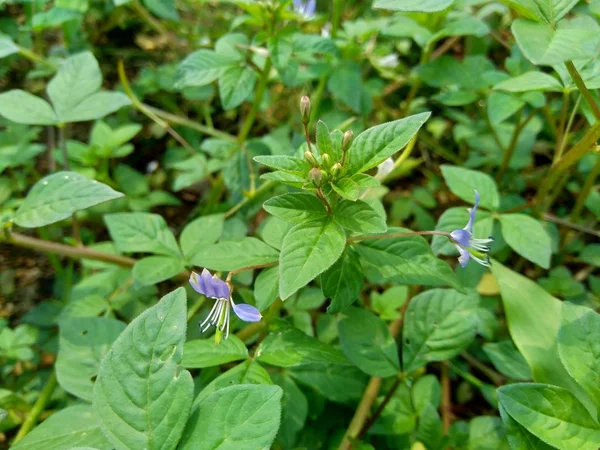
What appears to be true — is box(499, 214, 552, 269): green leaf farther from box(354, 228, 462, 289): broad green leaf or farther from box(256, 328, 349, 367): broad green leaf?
box(256, 328, 349, 367): broad green leaf

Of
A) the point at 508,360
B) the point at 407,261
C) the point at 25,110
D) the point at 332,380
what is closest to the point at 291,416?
the point at 332,380

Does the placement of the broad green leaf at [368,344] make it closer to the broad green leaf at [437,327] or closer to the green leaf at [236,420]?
the broad green leaf at [437,327]

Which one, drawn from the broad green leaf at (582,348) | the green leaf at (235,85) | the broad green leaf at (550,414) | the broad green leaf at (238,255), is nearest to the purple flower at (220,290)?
the broad green leaf at (238,255)

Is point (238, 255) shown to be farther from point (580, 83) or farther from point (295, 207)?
point (580, 83)

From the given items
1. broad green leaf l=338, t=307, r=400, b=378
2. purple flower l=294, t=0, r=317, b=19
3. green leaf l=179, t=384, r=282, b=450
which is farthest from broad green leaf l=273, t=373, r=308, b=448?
purple flower l=294, t=0, r=317, b=19

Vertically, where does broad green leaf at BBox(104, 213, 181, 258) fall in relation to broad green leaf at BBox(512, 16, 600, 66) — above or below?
below

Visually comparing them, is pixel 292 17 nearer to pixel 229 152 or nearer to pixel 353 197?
pixel 229 152

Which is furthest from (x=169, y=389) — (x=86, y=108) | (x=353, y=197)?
(x=86, y=108)
